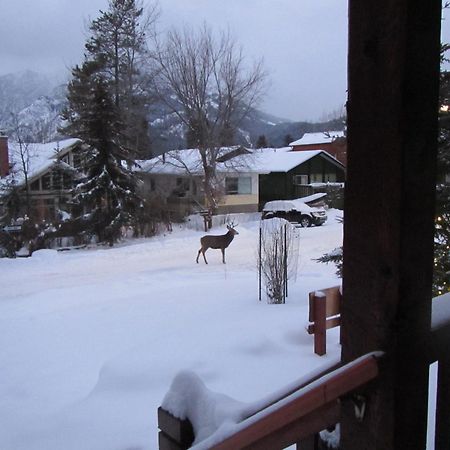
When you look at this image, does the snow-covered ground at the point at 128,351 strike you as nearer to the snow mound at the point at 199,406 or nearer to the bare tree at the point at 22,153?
the snow mound at the point at 199,406

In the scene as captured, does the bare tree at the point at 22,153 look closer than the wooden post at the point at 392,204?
No

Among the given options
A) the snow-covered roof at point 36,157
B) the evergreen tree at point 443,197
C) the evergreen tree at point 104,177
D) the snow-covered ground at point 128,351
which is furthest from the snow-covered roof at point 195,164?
the evergreen tree at point 443,197

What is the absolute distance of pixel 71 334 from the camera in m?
6.37

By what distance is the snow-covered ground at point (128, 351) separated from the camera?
3.67m

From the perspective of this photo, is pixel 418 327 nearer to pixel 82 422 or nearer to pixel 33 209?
pixel 82 422

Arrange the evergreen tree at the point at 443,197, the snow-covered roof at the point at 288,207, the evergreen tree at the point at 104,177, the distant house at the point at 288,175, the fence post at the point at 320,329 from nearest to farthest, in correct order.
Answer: the fence post at the point at 320,329, the evergreen tree at the point at 443,197, the evergreen tree at the point at 104,177, the snow-covered roof at the point at 288,207, the distant house at the point at 288,175

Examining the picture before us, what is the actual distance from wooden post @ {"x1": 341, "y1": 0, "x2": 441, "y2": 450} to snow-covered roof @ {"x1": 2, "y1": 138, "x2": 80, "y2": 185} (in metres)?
23.8

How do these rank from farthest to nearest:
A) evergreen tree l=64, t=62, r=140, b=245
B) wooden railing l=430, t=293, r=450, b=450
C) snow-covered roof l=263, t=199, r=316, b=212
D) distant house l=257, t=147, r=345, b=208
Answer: distant house l=257, t=147, r=345, b=208 < snow-covered roof l=263, t=199, r=316, b=212 < evergreen tree l=64, t=62, r=140, b=245 < wooden railing l=430, t=293, r=450, b=450

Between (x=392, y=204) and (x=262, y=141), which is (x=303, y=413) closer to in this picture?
(x=392, y=204)

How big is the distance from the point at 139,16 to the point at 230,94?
34.5 ft

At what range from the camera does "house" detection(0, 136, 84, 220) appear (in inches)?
882

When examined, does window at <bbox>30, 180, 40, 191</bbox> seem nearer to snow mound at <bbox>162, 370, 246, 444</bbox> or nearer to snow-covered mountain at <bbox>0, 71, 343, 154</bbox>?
snow-covered mountain at <bbox>0, 71, 343, 154</bbox>

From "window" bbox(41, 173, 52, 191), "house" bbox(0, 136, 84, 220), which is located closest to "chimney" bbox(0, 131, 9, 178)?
"house" bbox(0, 136, 84, 220)

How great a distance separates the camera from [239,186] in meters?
30.8
